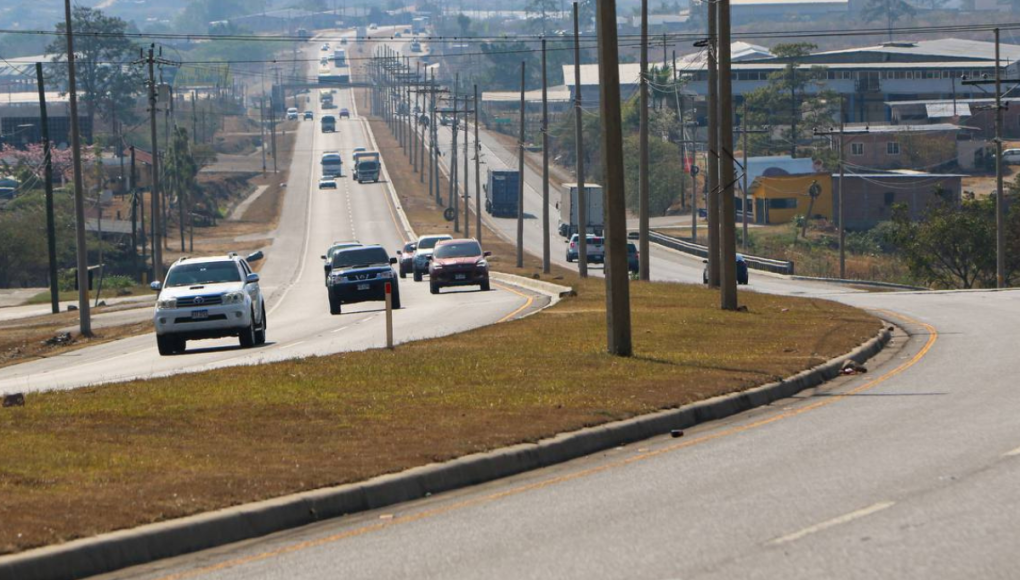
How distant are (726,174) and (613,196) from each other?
1106 cm

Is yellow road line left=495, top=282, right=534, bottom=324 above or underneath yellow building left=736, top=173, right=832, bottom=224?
underneath

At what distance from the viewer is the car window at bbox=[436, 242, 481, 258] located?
4884 centimetres

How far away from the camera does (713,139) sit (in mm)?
42281

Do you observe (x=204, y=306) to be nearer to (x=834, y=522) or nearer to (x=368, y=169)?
(x=834, y=522)

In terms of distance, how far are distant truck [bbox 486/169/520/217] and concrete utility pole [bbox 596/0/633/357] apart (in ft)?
314

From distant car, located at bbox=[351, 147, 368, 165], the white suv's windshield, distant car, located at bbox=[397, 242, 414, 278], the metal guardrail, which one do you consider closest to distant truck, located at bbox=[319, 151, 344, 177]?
distant car, located at bbox=[351, 147, 368, 165]

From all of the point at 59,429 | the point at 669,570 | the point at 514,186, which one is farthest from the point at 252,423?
the point at 514,186

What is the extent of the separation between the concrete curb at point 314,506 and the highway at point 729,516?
5.9 inches

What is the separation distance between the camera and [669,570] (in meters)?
8.66

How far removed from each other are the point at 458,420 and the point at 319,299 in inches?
1457

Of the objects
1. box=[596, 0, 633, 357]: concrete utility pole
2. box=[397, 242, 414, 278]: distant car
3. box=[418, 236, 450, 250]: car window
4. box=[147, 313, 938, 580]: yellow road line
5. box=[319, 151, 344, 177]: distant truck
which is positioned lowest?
box=[397, 242, 414, 278]: distant car

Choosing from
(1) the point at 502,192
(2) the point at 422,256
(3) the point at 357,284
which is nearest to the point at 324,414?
(3) the point at 357,284

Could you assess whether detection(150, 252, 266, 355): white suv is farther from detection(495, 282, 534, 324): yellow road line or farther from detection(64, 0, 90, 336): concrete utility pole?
detection(64, 0, 90, 336): concrete utility pole

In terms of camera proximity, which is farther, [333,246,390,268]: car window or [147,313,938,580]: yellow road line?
[333,246,390,268]: car window
